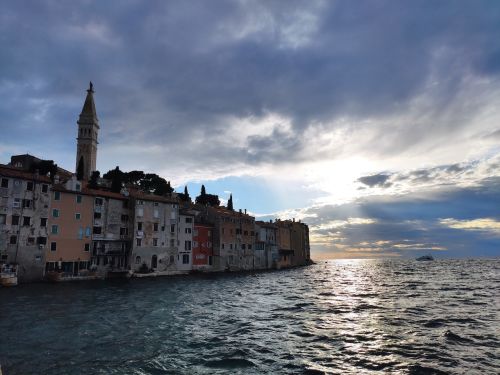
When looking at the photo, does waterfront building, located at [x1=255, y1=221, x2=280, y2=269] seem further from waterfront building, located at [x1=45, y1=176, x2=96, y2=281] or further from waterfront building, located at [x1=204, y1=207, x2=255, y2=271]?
waterfront building, located at [x1=45, y1=176, x2=96, y2=281]

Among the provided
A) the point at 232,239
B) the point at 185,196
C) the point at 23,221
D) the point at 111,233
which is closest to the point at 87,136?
the point at 185,196

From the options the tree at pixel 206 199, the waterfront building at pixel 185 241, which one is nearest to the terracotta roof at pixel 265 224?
the tree at pixel 206 199

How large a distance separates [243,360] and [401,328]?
1162 cm

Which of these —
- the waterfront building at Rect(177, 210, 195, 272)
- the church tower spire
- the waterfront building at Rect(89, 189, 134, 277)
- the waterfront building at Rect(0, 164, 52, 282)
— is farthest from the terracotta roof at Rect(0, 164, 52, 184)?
the church tower spire

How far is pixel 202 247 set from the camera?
75.0m

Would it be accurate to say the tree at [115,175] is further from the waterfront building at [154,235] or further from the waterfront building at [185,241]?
the waterfront building at [185,241]

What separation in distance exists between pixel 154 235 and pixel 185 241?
7.96 meters

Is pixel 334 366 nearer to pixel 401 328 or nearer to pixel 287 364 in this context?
pixel 287 364

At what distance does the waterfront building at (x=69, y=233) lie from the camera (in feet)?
A: 165

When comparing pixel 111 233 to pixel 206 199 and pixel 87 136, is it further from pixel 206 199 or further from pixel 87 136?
pixel 87 136

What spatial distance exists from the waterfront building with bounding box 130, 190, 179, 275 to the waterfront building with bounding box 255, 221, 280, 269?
31.5 meters

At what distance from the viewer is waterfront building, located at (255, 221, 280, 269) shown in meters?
94.4

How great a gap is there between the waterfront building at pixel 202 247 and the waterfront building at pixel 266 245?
62.6ft

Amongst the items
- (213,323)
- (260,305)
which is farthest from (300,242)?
(213,323)
